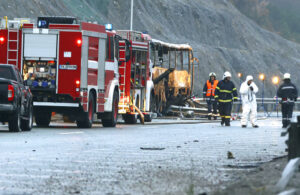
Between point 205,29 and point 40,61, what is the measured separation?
74478mm

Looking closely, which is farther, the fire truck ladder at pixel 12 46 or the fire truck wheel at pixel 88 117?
the fire truck wheel at pixel 88 117

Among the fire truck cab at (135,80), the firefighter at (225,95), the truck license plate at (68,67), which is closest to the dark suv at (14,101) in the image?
the truck license plate at (68,67)

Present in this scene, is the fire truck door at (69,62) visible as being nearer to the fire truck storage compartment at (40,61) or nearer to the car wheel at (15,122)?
the fire truck storage compartment at (40,61)

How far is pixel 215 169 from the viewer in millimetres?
10594

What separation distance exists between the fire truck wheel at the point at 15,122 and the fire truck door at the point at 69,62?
132 inches

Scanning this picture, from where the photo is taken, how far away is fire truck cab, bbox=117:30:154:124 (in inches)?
1141

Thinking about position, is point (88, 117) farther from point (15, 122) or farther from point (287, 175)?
point (287, 175)

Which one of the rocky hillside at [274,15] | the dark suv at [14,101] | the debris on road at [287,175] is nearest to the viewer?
the debris on road at [287,175]

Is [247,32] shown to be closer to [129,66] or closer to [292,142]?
[129,66]

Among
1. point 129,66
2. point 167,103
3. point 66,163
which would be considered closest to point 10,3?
point 167,103

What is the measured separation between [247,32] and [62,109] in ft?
270

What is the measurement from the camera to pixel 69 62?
24.2 meters

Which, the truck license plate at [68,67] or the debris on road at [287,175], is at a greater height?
the truck license plate at [68,67]

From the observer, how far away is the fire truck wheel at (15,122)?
67.5ft
